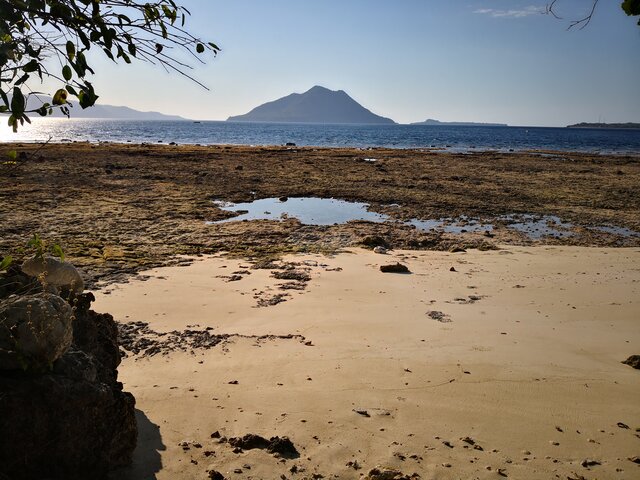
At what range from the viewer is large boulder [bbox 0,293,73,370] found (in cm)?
295

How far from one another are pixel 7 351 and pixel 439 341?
15.1 ft

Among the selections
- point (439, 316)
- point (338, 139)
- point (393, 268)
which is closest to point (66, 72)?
point (439, 316)

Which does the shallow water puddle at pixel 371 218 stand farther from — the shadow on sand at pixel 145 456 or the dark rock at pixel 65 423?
the dark rock at pixel 65 423

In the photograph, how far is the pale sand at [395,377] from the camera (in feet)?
12.9

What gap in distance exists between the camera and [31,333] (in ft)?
9.64

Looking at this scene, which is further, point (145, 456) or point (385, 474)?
point (145, 456)

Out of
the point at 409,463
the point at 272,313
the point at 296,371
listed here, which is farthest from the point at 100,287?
the point at 409,463

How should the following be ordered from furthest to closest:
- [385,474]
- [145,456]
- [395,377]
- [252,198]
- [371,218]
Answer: [252,198], [371,218], [395,377], [145,456], [385,474]

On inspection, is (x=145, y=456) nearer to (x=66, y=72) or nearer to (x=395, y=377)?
(x=395, y=377)

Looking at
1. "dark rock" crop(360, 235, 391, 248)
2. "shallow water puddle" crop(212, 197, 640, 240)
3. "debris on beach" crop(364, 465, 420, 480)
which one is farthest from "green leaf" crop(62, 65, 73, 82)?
"shallow water puddle" crop(212, 197, 640, 240)

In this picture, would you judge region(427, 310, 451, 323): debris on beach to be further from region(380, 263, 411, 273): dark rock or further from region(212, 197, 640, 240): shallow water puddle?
region(212, 197, 640, 240): shallow water puddle

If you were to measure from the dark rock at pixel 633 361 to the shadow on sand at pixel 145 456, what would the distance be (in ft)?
16.0

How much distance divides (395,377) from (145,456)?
248 centimetres

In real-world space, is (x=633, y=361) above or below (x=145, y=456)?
below
